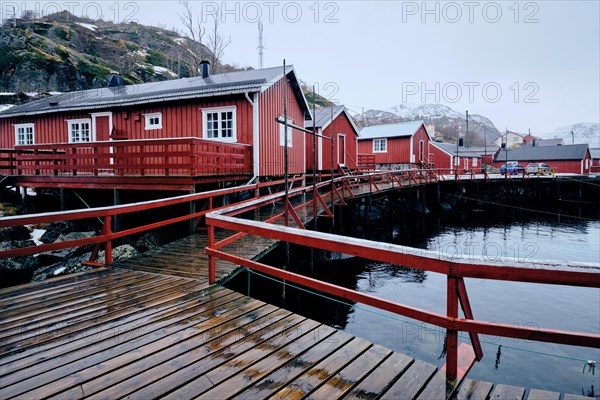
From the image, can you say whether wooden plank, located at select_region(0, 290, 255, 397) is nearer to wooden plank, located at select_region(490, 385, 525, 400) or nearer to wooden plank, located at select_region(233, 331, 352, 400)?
wooden plank, located at select_region(233, 331, 352, 400)

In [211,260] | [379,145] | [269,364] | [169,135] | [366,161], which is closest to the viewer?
[269,364]

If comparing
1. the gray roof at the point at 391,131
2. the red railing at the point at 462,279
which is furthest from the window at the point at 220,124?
the gray roof at the point at 391,131

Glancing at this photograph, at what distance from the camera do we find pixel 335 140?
2127 cm

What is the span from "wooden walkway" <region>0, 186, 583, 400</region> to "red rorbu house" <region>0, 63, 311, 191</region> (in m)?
6.66

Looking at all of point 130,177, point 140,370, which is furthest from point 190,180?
point 140,370

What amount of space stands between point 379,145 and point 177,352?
33844mm

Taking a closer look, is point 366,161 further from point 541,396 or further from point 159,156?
point 541,396

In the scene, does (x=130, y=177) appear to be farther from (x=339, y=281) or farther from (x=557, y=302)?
(x=557, y=302)

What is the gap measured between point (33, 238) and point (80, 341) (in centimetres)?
1023

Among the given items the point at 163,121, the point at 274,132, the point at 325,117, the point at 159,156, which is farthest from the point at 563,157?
the point at 159,156

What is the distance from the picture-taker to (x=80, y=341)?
3.29 metres

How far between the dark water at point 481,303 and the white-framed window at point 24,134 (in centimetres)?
1532

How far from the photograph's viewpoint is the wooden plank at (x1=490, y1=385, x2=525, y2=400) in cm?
249

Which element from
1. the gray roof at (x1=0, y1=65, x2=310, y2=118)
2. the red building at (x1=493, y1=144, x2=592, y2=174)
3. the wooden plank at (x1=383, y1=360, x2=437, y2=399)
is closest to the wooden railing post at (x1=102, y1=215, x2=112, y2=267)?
the wooden plank at (x1=383, y1=360, x2=437, y2=399)
